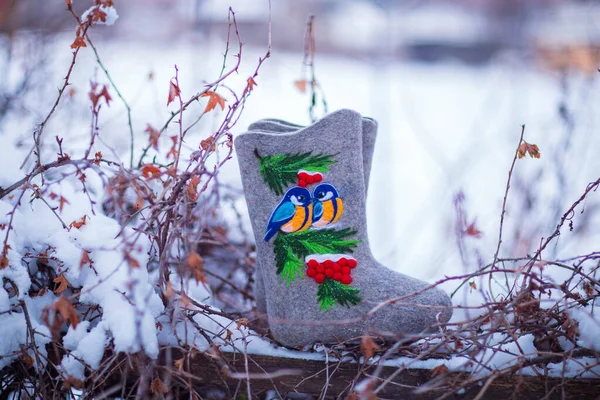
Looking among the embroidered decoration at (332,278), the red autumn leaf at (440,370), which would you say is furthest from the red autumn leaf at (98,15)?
the red autumn leaf at (440,370)

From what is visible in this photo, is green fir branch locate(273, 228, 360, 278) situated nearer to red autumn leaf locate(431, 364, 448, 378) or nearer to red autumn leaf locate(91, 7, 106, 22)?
red autumn leaf locate(431, 364, 448, 378)

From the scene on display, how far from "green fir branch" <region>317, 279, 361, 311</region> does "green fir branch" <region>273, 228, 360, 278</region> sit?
0.24ft

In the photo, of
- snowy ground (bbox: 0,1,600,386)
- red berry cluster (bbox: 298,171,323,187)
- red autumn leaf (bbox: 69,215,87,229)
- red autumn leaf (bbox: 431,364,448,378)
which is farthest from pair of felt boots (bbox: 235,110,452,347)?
red autumn leaf (bbox: 69,215,87,229)

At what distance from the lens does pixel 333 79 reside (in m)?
6.22

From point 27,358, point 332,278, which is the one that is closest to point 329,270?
point 332,278

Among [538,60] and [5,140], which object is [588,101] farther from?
[5,140]

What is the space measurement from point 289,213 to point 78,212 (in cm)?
58

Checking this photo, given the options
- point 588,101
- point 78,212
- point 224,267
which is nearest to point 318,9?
point 588,101

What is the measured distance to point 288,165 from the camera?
51.1 inches

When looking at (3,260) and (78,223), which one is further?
(78,223)

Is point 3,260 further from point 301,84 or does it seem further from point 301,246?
point 301,84

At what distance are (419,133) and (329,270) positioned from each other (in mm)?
4196

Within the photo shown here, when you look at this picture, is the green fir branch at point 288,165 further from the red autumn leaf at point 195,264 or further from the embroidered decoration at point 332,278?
the red autumn leaf at point 195,264

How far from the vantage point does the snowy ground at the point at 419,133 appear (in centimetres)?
242
